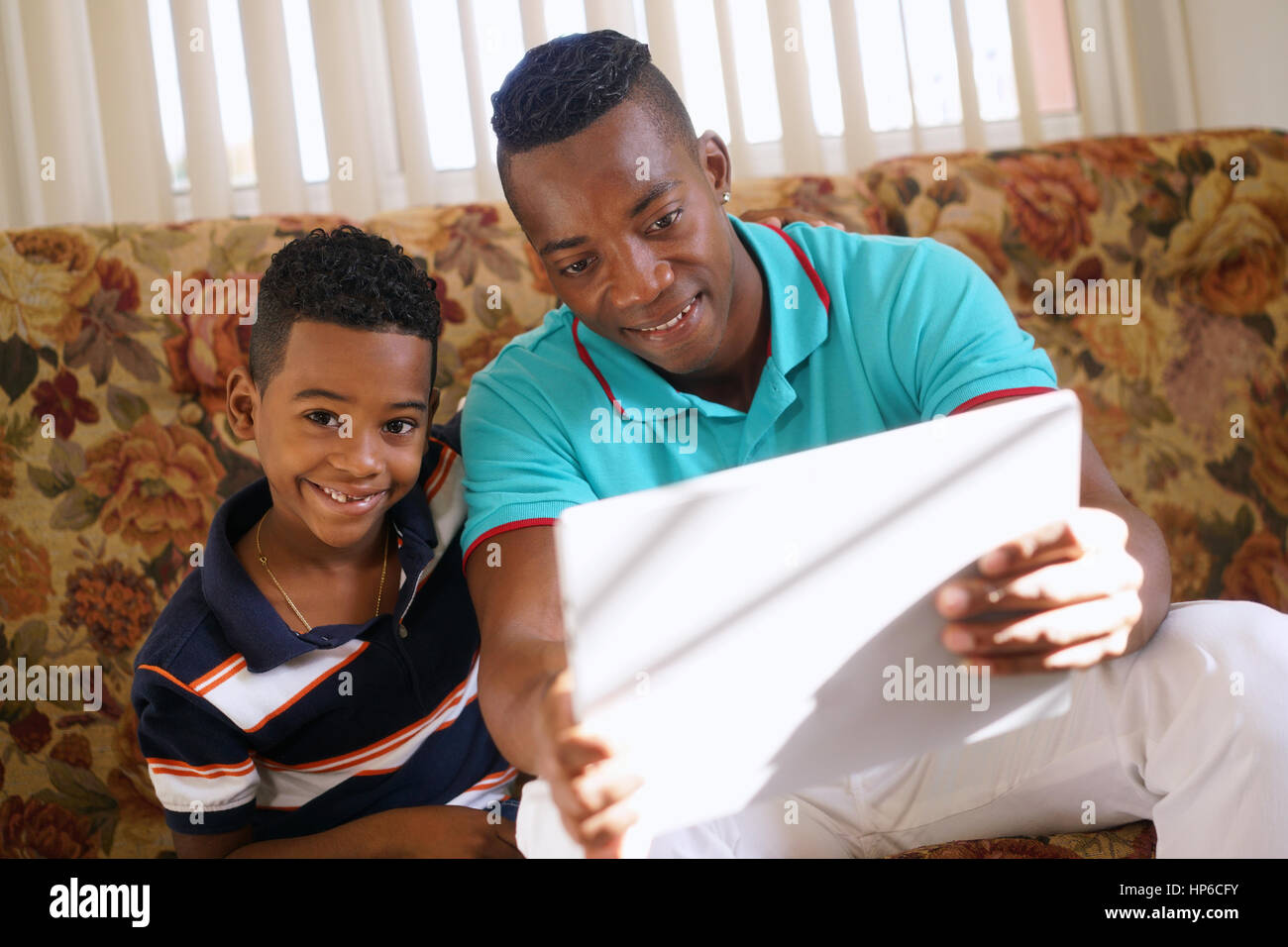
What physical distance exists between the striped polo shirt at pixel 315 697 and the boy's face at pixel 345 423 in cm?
8

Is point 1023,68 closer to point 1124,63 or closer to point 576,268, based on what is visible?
point 1124,63

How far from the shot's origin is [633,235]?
99cm

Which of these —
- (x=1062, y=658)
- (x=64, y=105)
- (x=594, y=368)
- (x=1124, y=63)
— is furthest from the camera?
(x=1124, y=63)

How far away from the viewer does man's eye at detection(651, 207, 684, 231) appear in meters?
1.01

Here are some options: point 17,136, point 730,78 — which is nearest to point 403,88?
point 730,78

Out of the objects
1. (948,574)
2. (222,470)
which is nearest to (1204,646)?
(948,574)

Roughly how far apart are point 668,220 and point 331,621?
540 millimetres

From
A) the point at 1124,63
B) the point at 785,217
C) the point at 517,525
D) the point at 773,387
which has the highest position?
the point at 1124,63

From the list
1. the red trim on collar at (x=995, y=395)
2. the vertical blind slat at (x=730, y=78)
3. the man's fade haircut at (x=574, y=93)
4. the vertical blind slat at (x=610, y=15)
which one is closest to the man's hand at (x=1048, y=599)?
the red trim on collar at (x=995, y=395)

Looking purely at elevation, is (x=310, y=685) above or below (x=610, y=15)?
below

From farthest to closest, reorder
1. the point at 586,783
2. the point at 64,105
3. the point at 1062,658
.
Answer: the point at 64,105
the point at 1062,658
the point at 586,783

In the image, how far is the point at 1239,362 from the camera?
1.48m

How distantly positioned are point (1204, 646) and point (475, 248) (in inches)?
40.0

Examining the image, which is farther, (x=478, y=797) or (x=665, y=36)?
(x=665, y=36)
